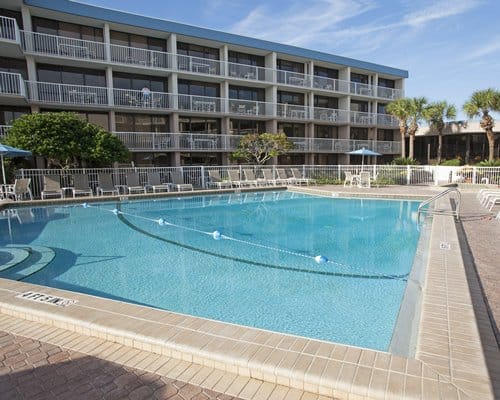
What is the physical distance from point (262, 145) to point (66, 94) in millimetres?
10839

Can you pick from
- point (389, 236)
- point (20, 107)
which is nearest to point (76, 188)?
point (20, 107)

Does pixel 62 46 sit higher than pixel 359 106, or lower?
higher

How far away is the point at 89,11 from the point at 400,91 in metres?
25.9

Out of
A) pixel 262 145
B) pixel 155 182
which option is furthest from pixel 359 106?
pixel 155 182

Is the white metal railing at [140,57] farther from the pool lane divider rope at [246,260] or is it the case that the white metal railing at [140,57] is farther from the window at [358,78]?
the window at [358,78]

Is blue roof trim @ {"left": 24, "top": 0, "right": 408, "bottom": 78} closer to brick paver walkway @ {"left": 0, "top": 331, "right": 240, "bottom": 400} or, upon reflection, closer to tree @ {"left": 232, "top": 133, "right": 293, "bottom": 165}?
tree @ {"left": 232, "top": 133, "right": 293, "bottom": 165}

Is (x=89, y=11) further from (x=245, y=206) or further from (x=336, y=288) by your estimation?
(x=336, y=288)

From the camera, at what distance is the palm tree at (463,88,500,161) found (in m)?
23.9

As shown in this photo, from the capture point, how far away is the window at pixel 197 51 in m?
22.4

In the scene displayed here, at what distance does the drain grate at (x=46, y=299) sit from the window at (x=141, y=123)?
18.3m

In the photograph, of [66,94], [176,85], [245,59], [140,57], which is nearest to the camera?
[66,94]

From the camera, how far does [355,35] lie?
18125 millimetres

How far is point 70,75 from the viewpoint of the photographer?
1919cm

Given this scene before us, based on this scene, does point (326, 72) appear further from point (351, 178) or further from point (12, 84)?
point (12, 84)
